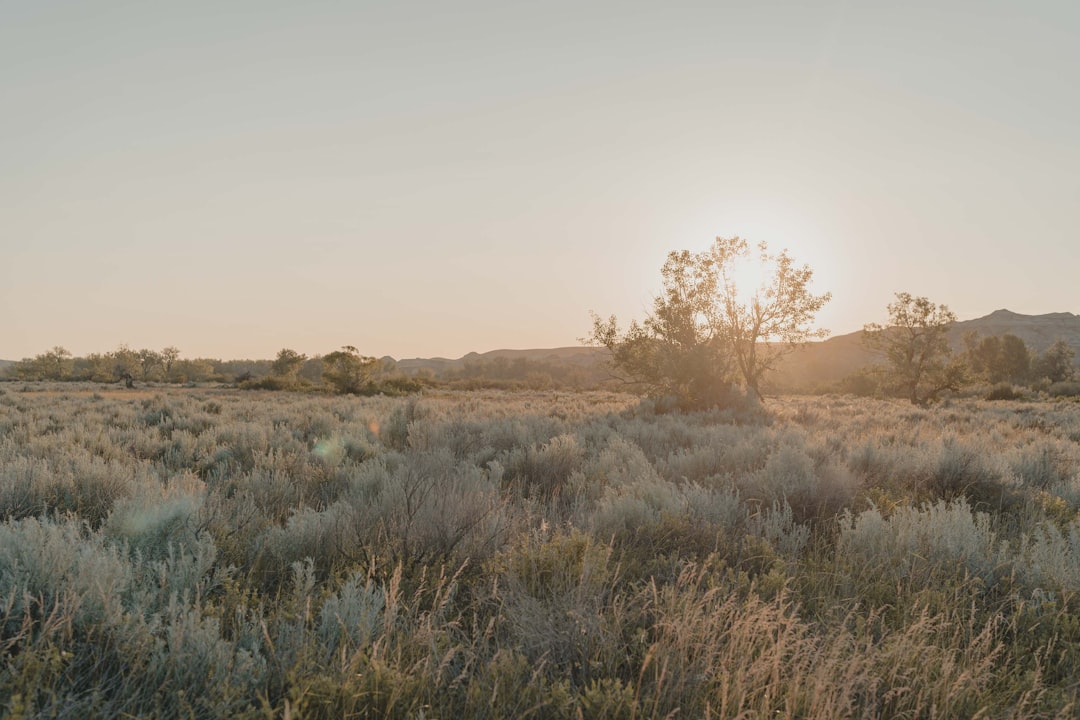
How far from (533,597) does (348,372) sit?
40.2 m

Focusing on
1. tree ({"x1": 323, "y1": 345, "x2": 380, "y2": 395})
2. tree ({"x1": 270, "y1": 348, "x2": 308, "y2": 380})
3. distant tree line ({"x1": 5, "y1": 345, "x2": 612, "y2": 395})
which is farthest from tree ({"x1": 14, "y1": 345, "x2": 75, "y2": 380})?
tree ({"x1": 323, "y1": 345, "x2": 380, "y2": 395})

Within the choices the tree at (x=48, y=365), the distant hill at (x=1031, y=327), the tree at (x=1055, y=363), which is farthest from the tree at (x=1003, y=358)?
the tree at (x=48, y=365)

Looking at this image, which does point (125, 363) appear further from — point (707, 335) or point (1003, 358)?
point (1003, 358)

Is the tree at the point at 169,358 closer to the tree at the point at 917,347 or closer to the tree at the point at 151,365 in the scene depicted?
the tree at the point at 151,365

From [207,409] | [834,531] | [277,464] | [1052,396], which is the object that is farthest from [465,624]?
[1052,396]

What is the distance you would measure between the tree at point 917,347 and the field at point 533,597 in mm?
32943

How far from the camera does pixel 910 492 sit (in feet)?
22.6

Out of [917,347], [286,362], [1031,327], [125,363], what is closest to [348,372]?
[286,362]

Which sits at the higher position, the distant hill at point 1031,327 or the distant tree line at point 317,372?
the distant hill at point 1031,327

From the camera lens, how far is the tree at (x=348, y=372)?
134 feet

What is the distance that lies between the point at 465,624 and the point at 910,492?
6131mm

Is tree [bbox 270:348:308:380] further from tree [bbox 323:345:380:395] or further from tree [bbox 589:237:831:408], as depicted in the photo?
tree [bbox 589:237:831:408]

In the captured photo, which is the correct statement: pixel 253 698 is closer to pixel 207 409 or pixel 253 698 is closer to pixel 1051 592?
pixel 1051 592

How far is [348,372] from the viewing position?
4103cm
